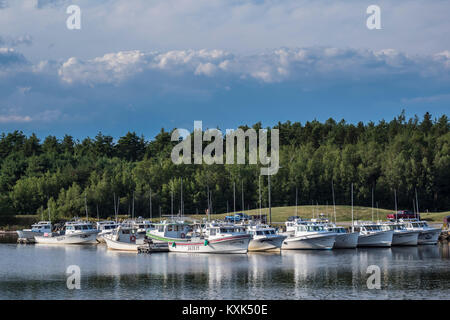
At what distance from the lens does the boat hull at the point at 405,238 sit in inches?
3386

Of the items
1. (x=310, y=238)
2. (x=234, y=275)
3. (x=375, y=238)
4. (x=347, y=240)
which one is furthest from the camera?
(x=375, y=238)

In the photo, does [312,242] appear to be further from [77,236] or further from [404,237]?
[77,236]

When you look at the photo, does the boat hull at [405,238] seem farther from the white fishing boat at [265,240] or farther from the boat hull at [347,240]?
the white fishing boat at [265,240]

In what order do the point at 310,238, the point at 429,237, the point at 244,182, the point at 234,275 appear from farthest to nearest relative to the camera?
the point at 244,182
the point at 429,237
the point at 310,238
the point at 234,275

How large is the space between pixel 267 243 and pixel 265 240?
499 mm

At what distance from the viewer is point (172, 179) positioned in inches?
6250

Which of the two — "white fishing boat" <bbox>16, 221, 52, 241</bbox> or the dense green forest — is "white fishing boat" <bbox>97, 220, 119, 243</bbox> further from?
the dense green forest

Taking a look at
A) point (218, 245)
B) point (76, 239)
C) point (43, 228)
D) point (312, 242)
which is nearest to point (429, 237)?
point (312, 242)

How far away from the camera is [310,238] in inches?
3196

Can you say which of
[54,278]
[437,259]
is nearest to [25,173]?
[54,278]

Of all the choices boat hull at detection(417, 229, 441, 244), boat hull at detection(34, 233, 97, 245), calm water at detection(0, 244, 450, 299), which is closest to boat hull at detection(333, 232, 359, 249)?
calm water at detection(0, 244, 450, 299)

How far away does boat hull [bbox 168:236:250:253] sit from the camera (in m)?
76.1

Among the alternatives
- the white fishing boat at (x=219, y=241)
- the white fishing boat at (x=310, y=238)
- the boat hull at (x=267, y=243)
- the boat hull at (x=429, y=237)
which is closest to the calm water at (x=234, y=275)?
the boat hull at (x=267, y=243)
